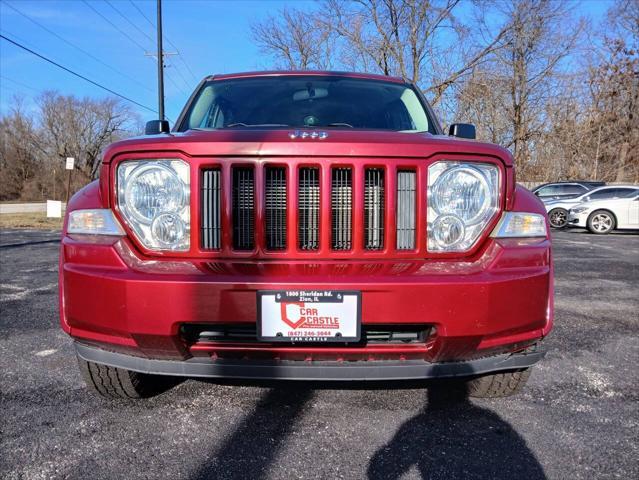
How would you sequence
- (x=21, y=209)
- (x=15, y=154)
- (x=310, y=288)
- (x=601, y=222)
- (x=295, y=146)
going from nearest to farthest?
(x=310, y=288), (x=295, y=146), (x=601, y=222), (x=21, y=209), (x=15, y=154)

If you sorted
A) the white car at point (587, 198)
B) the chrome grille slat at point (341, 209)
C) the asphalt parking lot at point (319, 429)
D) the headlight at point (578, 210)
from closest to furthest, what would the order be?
1. the asphalt parking lot at point (319, 429)
2. the chrome grille slat at point (341, 209)
3. the white car at point (587, 198)
4. the headlight at point (578, 210)

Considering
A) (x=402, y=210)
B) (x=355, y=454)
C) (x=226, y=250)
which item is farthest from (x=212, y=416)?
(x=402, y=210)

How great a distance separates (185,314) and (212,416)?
0.77 m

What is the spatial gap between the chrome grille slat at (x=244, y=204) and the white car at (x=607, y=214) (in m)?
14.7

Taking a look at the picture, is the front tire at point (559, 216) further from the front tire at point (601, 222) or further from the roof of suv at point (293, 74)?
the roof of suv at point (293, 74)

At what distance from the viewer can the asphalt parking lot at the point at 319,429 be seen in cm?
186

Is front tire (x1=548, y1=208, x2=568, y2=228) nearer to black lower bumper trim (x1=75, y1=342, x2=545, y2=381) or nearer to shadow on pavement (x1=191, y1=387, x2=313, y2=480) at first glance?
shadow on pavement (x1=191, y1=387, x2=313, y2=480)

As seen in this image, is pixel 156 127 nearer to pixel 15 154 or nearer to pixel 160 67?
pixel 160 67

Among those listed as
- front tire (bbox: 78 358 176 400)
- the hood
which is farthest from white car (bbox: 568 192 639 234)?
front tire (bbox: 78 358 176 400)

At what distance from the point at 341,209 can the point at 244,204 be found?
410 millimetres

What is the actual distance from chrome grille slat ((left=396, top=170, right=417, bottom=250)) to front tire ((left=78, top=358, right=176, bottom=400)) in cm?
144

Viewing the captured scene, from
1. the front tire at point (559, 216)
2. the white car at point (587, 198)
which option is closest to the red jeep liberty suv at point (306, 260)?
the white car at point (587, 198)

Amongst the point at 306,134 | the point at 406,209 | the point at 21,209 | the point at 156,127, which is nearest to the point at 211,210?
the point at 306,134

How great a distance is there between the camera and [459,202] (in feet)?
6.52
